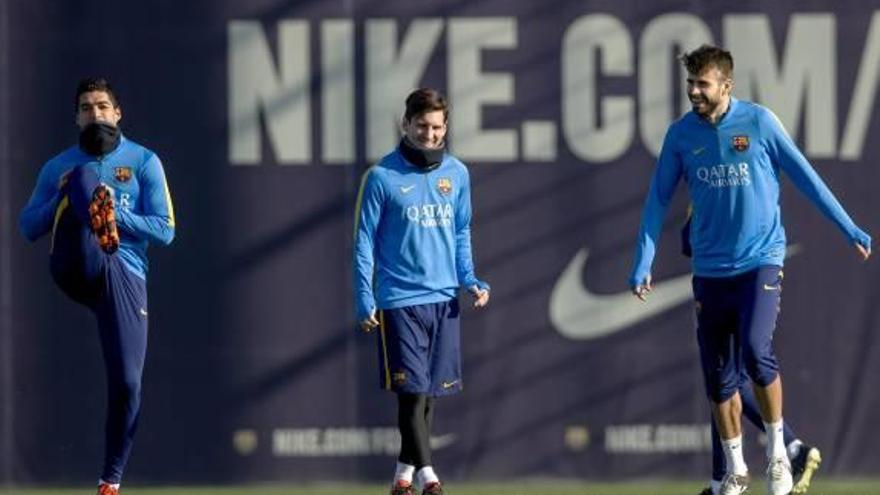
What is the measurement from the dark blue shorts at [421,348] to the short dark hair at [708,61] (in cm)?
153

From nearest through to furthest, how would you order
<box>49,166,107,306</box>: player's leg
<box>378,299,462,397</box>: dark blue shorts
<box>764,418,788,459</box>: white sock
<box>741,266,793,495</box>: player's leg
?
1. <box>49,166,107,306</box>: player's leg
2. <box>741,266,793,495</box>: player's leg
3. <box>764,418,788,459</box>: white sock
4. <box>378,299,462,397</box>: dark blue shorts

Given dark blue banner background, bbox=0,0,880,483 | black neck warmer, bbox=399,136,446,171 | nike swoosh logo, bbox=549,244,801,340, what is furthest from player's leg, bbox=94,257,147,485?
nike swoosh logo, bbox=549,244,801,340

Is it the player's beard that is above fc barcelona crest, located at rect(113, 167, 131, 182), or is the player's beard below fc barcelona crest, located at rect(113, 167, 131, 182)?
above

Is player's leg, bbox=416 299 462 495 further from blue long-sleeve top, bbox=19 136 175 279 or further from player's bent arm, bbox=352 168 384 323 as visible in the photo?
blue long-sleeve top, bbox=19 136 175 279

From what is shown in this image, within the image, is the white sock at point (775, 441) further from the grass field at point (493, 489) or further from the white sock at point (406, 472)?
the grass field at point (493, 489)

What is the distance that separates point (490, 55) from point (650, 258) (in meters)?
3.01

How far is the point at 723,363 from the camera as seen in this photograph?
10422 millimetres

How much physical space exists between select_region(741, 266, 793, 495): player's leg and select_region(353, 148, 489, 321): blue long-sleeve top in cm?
120

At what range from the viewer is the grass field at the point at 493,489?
12.7m

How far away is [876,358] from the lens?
13.1m

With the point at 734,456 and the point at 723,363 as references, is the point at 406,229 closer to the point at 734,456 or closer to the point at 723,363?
the point at 723,363

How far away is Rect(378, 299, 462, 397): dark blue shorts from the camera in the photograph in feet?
34.1

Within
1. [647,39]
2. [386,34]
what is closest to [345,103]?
[386,34]

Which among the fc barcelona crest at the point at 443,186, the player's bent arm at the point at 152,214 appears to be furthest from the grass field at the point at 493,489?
the player's bent arm at the point at 152,214
